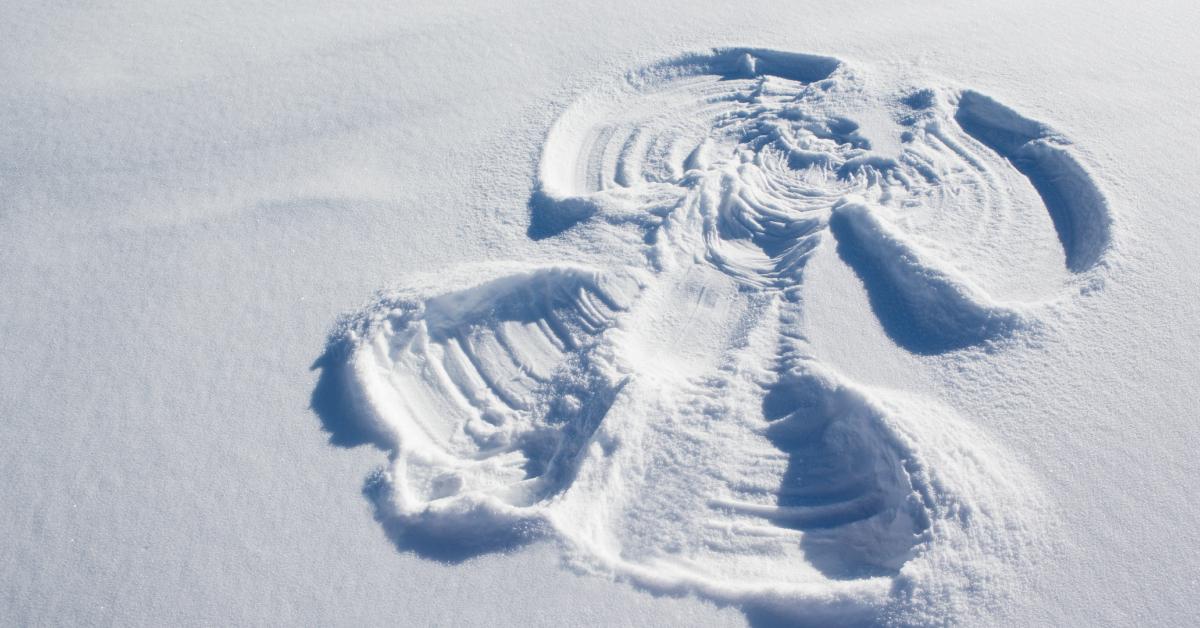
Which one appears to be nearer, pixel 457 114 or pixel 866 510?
pixel 866 510

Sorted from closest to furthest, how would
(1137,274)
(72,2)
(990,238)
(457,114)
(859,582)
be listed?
(859,582), (1137,274), (990,238), (457,114), (72,2)

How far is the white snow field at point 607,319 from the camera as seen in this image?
1.58m

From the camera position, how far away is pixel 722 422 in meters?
1.80

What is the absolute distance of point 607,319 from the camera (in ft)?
6.61

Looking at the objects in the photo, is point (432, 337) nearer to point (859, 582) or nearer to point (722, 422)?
point (722, 422)

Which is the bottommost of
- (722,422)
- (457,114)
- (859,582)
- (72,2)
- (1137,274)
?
(859,582)

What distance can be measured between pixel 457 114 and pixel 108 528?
158cm

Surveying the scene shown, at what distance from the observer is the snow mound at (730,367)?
5.23 ft

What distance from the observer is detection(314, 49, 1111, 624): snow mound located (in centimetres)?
159

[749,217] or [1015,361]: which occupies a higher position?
[749,217]

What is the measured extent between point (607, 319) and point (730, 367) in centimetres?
33

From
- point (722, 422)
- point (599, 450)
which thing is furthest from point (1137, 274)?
point (599, 450)

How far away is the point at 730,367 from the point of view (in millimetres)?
1908

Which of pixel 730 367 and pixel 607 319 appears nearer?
pixel 730 367
